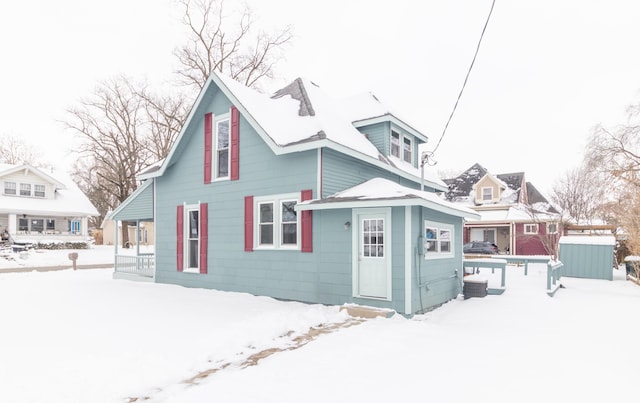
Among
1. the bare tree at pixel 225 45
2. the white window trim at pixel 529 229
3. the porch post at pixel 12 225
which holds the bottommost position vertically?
the white window trim at pixel 529 229

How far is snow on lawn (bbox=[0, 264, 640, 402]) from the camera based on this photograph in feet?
14.1

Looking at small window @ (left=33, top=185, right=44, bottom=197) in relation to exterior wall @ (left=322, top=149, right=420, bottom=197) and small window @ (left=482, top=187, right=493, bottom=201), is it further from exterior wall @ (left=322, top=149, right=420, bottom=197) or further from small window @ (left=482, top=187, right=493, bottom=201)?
small window @ (left=482, top=187, right=493, bottom=201)

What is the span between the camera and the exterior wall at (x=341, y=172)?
947 centimetres

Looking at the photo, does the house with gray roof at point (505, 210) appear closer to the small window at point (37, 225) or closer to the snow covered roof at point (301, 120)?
the snow covered roof at point (301, 120)

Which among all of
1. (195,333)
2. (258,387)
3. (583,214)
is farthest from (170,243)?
(583,214)

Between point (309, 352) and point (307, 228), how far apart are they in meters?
4.02

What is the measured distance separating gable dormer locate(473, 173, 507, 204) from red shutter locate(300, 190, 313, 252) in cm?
2547

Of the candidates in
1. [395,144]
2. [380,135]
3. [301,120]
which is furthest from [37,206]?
[395,144]

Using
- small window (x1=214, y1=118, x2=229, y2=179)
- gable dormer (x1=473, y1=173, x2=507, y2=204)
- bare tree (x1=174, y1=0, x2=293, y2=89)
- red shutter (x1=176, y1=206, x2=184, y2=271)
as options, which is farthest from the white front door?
gable dormer (x1=473, y1=173, x2=507, y2=204)

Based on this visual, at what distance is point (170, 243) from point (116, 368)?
330 inches

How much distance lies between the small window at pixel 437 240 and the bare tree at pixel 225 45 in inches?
802

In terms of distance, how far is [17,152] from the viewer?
139 feet

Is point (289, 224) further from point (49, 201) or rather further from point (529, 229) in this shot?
point (49, 201)

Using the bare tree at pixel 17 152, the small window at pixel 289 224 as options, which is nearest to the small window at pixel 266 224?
the small window at pixel 289 224
